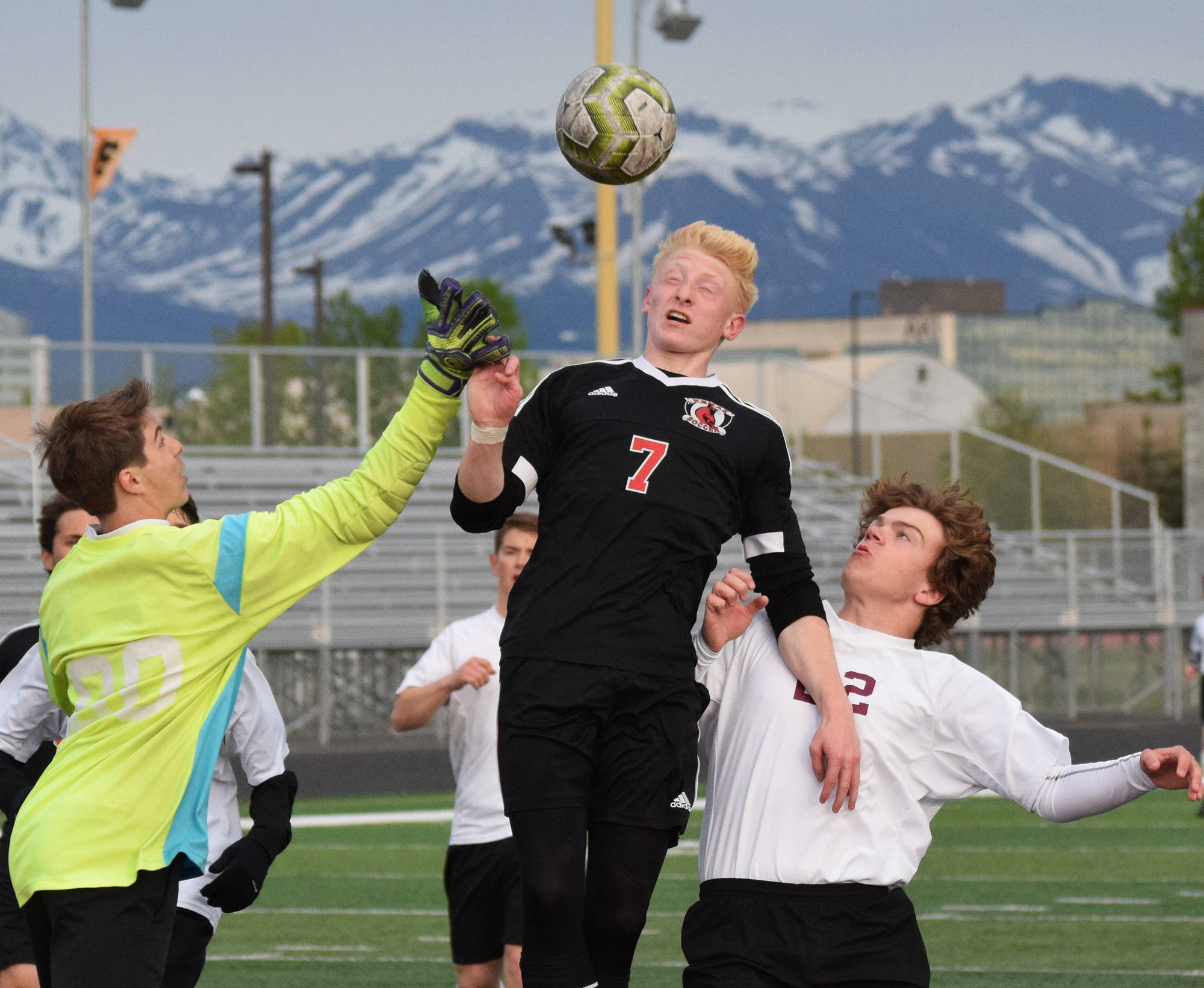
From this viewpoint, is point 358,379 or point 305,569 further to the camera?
point 358,379

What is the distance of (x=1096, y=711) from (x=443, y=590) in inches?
326

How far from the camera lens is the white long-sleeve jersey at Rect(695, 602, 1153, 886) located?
4.08m

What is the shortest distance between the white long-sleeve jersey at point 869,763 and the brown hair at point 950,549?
102mm

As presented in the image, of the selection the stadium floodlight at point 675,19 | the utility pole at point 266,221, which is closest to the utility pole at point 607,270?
the stadium floodlight at point 675,19

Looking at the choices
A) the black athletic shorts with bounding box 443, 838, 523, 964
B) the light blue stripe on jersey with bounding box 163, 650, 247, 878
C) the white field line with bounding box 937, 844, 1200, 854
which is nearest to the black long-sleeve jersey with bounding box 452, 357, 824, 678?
the light blue stripe on jersey with bounding box 163, 650, 247, 878

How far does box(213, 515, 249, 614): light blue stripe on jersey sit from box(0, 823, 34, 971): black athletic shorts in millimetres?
1914

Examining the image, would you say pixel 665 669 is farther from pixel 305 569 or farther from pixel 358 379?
pixel 358 379

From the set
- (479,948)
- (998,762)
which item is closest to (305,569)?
(998,762)

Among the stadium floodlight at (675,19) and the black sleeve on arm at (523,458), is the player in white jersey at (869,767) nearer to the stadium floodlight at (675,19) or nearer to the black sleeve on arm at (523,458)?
the black sleeve on arm at (523,458)

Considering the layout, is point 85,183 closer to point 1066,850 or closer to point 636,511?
point 1066,850

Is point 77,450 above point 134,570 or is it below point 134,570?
above

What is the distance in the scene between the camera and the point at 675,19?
21750mm

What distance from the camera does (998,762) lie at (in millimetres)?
4203

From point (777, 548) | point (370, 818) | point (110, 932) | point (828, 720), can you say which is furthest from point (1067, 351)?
point (110, 932)
